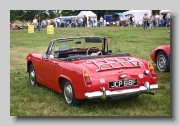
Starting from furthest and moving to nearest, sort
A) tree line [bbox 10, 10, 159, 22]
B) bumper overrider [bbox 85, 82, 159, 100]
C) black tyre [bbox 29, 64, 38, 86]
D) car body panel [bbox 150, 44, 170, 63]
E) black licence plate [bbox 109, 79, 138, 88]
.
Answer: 1. car body panel [bbox 150, 44, 170, 63]
2. black tyre [bbox 29, 64, 38, 86]
3. tree line [bbox 10, 10, 159, 22]
4. black licence plate [bbox 109, 79, 138, 88]
5. bumper overrider [bbox 85, 82, 159, 100]

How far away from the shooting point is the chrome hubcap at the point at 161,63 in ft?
24.1

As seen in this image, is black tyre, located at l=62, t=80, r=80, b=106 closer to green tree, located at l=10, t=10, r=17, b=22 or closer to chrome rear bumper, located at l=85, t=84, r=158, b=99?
chrome rear bumper, located at l=85, t=84, r=158, b=99

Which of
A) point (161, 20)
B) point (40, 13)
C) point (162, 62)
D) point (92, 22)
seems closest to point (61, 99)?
point (40, 13)

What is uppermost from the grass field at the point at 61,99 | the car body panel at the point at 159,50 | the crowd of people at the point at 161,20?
the crowd of people at the point at 161,20

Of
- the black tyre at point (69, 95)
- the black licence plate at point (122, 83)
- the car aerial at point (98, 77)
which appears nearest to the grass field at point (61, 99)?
the black tyre at point (69, 95)

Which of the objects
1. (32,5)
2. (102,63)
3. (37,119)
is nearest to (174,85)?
(102,63)

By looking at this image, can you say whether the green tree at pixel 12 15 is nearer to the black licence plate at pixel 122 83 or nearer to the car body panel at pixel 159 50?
the black licence plate at pixel 122 83

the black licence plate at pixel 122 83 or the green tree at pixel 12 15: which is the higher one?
the green tree at pixel 12 15

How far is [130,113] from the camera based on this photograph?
4914 mm

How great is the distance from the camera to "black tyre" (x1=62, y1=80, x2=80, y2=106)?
5.03m

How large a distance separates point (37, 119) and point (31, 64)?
2.09 m

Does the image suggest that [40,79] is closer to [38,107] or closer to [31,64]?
[31,64]

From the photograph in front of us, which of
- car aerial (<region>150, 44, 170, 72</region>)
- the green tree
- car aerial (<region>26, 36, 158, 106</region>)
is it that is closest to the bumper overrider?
car aerial (<region>26, 36, 158, 106</region>)

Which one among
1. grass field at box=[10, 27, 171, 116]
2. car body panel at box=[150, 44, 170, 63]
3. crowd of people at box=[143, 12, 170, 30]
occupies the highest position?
crowd of people at box=[143, 12, 170, 30]
